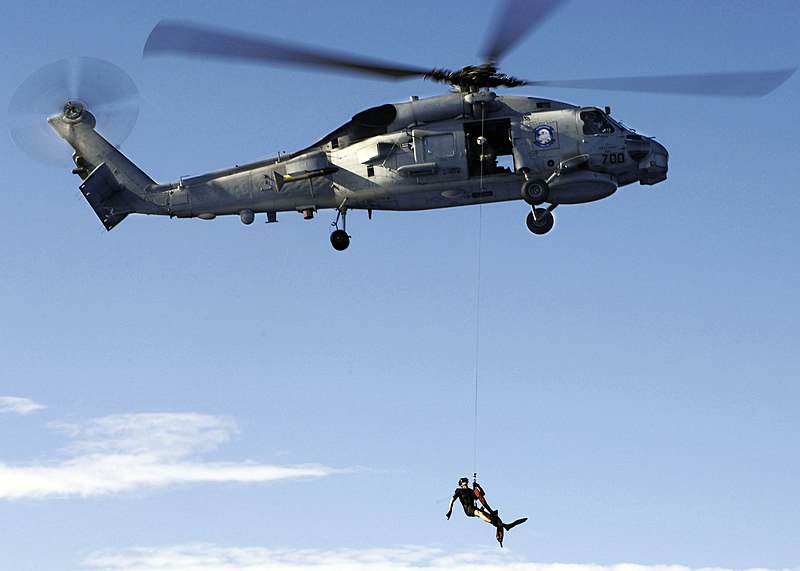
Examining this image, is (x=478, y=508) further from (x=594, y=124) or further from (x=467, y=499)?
(x=594, y=124)

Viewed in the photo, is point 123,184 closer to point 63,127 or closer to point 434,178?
point 63,127

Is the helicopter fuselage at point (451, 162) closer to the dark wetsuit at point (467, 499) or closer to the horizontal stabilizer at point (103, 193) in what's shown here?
the horizontal stabilizer at point (103, 193)

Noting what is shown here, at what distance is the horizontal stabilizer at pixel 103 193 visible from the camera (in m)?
42.0

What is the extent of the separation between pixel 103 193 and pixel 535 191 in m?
13.3

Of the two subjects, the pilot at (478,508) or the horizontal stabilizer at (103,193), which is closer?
the pilot at (478,508)

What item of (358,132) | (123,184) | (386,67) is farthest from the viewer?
(123,184)

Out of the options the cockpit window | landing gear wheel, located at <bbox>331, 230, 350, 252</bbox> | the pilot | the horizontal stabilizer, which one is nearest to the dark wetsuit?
the pilot

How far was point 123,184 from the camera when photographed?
139 feet

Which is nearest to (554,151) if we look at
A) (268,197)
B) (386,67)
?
(386,67)

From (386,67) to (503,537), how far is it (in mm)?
12597

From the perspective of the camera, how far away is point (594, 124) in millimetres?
39312

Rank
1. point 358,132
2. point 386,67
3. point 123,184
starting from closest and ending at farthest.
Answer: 1. point 386,67
2. point 358,132
3. point 123,184

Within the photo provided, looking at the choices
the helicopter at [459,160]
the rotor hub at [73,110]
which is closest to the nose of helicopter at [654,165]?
the helicopter at [459,160]

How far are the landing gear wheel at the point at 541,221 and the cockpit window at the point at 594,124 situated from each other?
2.51 m
